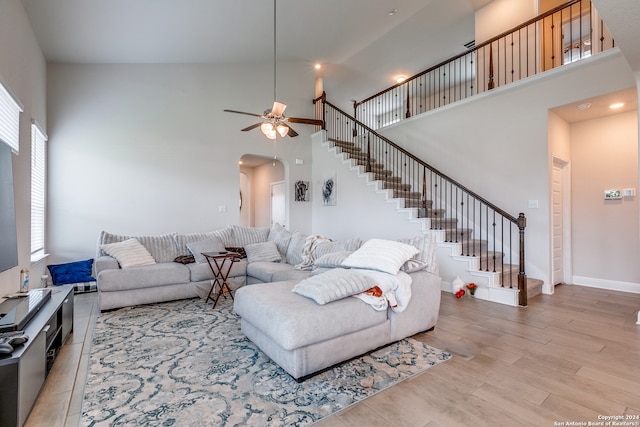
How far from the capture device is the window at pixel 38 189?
4.32 metres

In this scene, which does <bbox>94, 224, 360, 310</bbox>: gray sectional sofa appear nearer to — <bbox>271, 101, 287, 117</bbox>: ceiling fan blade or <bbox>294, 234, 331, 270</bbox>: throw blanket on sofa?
<bbox>294, 234, 331, 270</bbox>: throw blanket on sofa

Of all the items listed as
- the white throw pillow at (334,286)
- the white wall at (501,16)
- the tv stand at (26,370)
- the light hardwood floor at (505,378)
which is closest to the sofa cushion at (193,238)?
the light hardwood floor at (505,378)

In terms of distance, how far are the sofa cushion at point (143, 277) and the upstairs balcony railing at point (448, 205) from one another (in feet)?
12.1

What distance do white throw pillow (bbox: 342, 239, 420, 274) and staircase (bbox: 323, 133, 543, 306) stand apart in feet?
5.96

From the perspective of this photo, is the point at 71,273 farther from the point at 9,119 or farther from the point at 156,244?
the point at 9,119

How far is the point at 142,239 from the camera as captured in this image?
15.1 feet

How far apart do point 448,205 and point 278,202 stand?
456cm

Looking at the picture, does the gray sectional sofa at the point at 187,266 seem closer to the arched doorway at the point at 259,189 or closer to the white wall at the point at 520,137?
the white wall at the point at 520,137

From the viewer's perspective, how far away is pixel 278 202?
8.74 m

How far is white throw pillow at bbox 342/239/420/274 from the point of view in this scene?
8.89ft

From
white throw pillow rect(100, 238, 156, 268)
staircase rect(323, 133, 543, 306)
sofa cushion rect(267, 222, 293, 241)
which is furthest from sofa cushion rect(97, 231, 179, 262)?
staircase rect(323, 133, 543, 306)

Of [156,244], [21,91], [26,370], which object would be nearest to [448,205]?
[156,244]

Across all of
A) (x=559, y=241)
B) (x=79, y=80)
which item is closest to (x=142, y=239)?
(x=79, y=80)

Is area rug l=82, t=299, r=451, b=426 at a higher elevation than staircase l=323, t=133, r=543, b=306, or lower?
lower
